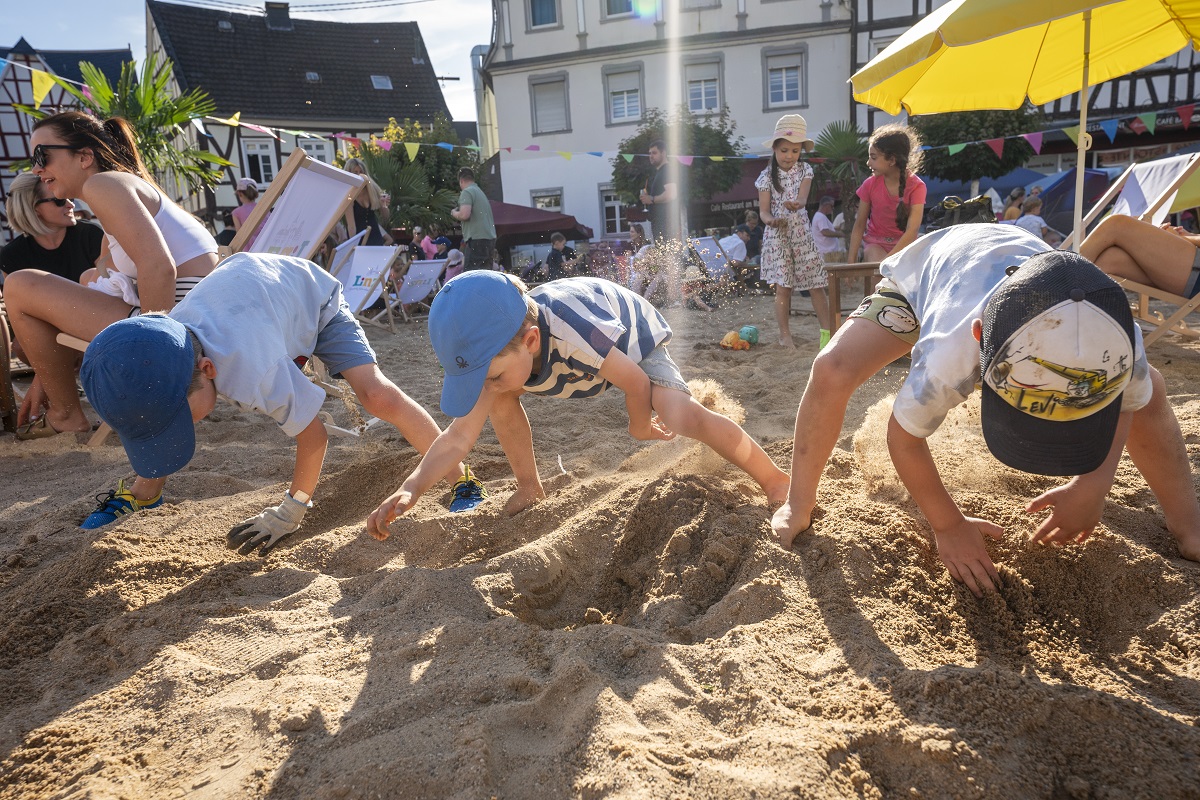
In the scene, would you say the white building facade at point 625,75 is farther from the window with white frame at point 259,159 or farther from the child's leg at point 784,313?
the child's leg at point 784,313

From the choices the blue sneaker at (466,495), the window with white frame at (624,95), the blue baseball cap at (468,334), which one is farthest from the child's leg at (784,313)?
the window with white frame at (624,95)

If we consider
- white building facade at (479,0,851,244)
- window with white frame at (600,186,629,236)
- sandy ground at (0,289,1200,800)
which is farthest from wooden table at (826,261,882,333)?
window with white frame at (600,186,629,236)

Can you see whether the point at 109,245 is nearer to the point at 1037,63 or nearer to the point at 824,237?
the point at 1037,63

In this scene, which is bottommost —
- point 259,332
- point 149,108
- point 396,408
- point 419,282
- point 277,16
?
point 419,282

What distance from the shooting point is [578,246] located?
19781 mm

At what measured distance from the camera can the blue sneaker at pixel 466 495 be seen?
285 centimetres

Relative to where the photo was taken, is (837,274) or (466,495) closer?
(466,495)

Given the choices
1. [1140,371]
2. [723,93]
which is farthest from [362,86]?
[1140,371]

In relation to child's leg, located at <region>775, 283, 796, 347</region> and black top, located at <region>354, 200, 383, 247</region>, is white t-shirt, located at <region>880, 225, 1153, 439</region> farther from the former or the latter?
black top, located at <region>354, 200, 383, 247</region>

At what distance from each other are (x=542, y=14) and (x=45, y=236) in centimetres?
2262

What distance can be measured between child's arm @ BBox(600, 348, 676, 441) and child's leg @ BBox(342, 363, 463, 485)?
2.29ft

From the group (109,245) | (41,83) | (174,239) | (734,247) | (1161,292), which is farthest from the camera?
(734,247)


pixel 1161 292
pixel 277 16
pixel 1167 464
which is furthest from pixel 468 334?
pixel 277 16

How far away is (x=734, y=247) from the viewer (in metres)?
13.0
